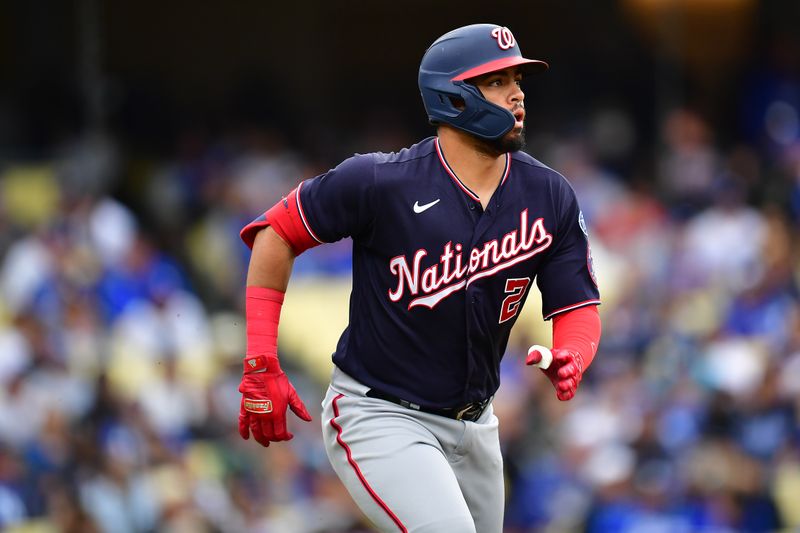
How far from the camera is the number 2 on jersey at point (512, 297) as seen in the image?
4.27 m

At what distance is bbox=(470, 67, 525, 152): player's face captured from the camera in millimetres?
4188

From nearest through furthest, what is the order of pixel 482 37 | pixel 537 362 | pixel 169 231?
1. pixel 537 362
2. pixel 482 37
3. pixel 169 231

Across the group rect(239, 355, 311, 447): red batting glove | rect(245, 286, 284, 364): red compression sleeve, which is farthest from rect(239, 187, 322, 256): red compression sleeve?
rect(239, 355, 311, 447): red batting glove

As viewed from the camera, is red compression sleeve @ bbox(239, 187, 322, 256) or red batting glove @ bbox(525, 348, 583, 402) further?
red compression sleeve @ bbox(239, 187, 322, 256)

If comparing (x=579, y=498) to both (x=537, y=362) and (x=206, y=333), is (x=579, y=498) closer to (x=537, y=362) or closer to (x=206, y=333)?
(x=206, y=333)

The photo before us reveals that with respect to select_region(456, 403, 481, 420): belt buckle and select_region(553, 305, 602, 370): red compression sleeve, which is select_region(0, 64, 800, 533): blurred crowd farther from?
select_region(553, 305, 602, 370): red compression sleeve

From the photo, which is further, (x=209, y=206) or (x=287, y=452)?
(x=209, y=206)

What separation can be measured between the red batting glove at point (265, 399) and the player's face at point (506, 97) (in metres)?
0.97

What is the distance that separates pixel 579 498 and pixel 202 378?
2.90 meters

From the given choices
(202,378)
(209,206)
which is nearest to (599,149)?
(209,206)

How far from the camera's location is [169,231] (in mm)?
11328

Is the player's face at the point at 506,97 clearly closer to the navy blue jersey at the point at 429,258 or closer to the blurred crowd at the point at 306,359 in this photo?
the navy blue jersey at the point at 429,258

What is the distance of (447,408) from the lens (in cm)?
424

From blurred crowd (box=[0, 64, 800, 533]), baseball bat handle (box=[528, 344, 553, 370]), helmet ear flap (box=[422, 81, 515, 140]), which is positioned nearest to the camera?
baseball bat handle (box=[528, 344, 553, 370])
